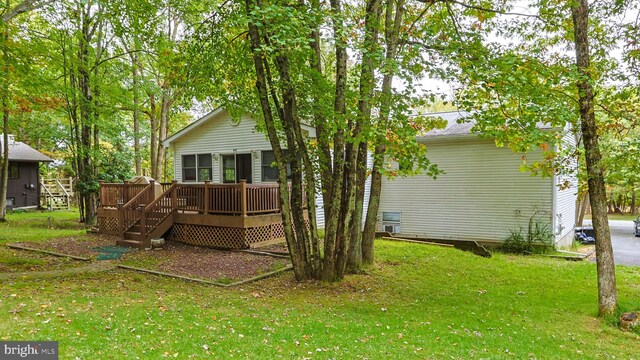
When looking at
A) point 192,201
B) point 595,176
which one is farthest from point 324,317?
point 192,201

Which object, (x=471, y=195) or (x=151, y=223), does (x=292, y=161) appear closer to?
(x=151, y=223)

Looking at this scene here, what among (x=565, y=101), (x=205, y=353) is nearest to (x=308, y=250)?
(x=205, y=353)

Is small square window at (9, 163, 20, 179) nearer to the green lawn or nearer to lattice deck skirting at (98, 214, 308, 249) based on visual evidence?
lattice deck skirting at (98, 214, 308, 249)

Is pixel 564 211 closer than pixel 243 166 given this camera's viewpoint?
Yes

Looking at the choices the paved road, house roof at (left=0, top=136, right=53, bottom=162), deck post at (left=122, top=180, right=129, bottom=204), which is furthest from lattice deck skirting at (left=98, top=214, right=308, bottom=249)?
house roof at (left=0, top=136, right=53, bottom=162)

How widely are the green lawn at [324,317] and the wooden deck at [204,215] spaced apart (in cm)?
311

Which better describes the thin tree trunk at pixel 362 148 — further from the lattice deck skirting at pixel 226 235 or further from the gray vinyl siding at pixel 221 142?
the gray vinyl siding at pixel 221 142

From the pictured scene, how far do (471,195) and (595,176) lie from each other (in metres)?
7.71

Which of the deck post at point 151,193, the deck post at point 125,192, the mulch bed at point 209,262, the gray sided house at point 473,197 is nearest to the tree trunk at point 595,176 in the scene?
the mulch bed at point 209,262

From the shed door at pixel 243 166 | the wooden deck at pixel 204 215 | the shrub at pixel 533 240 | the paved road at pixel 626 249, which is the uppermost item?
the shed door at pixel 243 166

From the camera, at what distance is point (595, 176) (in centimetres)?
561

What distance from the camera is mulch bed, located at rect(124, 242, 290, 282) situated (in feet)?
25.7

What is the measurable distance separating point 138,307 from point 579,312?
641cm

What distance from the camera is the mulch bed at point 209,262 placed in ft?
25.7
